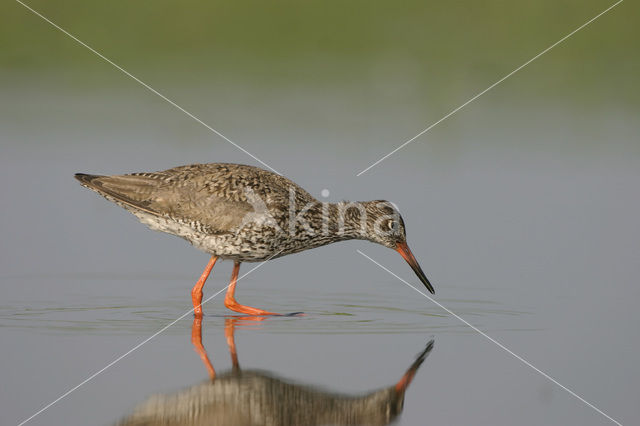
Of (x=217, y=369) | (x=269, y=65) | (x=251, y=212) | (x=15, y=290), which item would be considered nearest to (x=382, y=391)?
(x=217, y=369)

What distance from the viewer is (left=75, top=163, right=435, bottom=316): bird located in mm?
10719

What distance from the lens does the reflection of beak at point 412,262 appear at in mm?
10695

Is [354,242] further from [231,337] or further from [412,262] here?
[231,337]

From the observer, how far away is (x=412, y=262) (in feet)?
36.4

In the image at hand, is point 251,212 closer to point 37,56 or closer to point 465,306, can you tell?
point 465,306

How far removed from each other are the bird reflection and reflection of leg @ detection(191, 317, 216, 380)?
147 millimetres

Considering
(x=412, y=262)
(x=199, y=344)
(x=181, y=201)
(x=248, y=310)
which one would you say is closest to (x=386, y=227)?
(x=412, y=262)

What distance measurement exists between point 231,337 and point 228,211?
204 centimetres

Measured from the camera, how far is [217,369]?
25.8ft

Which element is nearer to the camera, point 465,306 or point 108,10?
point 465,306

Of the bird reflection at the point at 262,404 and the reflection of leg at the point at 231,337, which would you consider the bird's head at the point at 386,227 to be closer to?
the reflection of leg at the point at 231,337

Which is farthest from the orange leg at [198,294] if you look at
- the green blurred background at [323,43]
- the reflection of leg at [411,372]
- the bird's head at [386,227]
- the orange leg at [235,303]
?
the green blurred background at [323,43]

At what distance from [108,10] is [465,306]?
13496mm

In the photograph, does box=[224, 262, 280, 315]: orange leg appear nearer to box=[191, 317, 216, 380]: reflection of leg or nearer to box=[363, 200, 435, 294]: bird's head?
box=[191, 317, 216, 380]: reflection of leg
